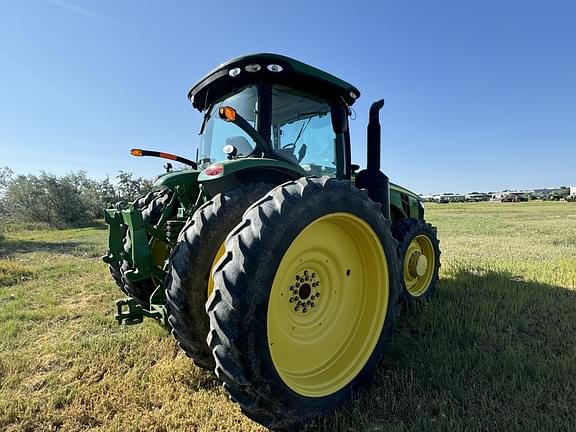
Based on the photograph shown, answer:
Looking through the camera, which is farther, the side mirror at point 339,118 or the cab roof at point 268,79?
the side mirror at point 339,118

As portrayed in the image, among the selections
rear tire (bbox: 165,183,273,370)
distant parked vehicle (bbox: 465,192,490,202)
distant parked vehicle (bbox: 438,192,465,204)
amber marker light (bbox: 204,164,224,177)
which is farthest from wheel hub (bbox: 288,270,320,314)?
distant parked vehicle (bbox: 465,192,490,202)

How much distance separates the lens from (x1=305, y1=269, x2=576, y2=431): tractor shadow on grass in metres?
2.00

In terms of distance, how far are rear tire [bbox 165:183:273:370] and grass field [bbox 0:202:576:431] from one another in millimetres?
517

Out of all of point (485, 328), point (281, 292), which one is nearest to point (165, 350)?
point (281, 292)

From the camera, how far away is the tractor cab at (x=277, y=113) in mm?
2674

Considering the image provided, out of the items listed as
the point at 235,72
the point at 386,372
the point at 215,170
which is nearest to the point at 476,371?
the point at 386,372

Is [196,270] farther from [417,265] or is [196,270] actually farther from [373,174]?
[417,265]

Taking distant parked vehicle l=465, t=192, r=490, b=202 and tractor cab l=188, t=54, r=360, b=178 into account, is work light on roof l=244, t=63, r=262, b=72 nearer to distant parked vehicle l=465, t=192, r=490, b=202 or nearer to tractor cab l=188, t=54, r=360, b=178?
tractor cab l=188, t=54, r=360, b=178

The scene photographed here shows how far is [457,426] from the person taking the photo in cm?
191

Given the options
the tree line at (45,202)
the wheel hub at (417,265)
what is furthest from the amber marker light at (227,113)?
the tree line at (45,202)

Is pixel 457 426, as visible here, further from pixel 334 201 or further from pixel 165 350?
pixel 165 350

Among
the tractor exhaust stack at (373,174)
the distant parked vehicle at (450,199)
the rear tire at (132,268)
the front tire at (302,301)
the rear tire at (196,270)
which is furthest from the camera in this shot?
the distant parked vehicle at (450,199)

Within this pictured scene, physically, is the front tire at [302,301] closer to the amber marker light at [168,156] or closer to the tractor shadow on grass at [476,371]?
the tractor shadow on grass at [476,371]

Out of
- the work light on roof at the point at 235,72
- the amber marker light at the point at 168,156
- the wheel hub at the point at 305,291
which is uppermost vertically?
the work light on roof at the point at 235,72
